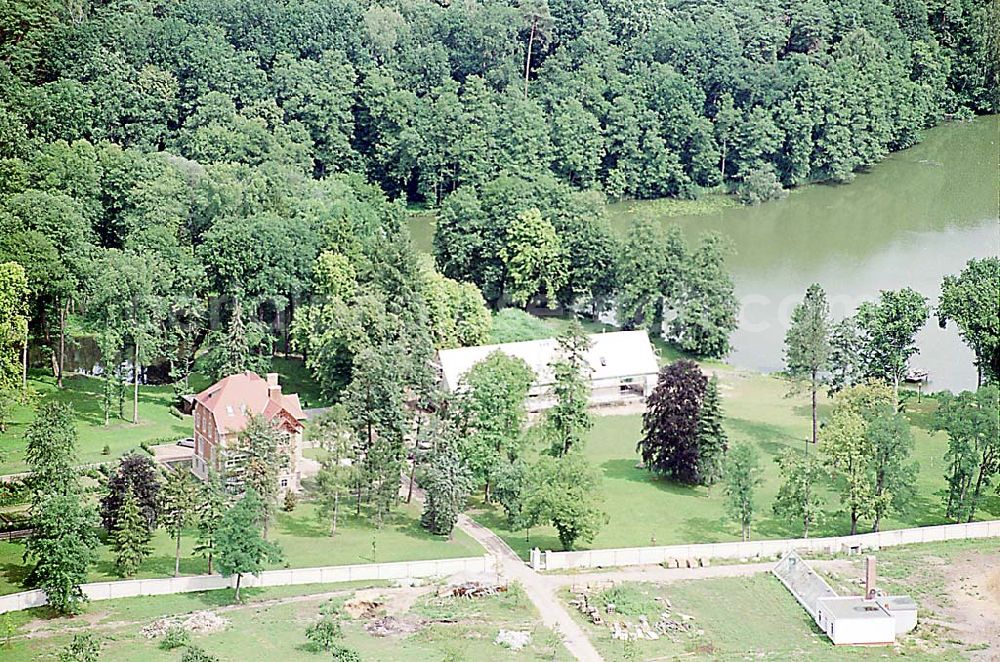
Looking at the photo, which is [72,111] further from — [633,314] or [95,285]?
[633,314]

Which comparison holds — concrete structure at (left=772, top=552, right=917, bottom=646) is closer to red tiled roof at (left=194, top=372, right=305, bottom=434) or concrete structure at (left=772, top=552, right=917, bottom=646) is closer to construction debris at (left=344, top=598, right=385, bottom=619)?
construction debris at (left=344, top=598, right=385, bottom=619)

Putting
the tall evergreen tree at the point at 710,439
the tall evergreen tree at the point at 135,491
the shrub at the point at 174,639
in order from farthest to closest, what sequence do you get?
the tall evergreen tree at the point at 710,439, the tall evergreen tree at the point at 135,491, the shrub at the point at 174,639

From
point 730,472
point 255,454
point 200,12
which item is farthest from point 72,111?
point 730,472

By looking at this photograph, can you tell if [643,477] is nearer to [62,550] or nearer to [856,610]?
[856,610]

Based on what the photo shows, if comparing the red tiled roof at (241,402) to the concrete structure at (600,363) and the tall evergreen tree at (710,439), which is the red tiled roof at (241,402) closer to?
the concrete structure at (600,363)

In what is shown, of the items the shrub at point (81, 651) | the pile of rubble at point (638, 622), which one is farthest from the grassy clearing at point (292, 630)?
the pile of rubble at point (638, 622)

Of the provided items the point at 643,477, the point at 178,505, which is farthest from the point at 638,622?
the point at 178,505
